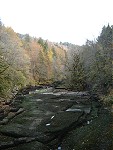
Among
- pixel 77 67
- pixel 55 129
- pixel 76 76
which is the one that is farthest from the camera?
pixel 77 67

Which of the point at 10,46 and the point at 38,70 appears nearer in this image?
the point at 10,46

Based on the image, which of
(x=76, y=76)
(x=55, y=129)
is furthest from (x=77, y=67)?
(x=55, y=129)

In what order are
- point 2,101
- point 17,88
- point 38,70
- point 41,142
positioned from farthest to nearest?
1. point 38,70
2. point 17,88
3. point 2,101
4. point 41,142

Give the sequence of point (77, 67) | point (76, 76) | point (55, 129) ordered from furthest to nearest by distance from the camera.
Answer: point (77, 67) → point (76, 76) → point (55, 129)

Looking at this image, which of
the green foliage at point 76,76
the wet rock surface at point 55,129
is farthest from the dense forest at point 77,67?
the wet rock surface at point 55,129

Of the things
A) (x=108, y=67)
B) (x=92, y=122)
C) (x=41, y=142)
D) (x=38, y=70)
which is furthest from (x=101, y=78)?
(x=38, y=70)

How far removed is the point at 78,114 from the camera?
3844 centimetres

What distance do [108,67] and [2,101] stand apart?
78.4 ft

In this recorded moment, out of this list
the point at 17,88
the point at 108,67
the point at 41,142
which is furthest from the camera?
the point at 17,88

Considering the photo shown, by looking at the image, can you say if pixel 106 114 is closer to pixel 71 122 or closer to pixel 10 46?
pixel 71 122

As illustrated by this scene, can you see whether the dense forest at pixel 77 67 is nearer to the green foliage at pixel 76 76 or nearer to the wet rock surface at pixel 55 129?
the green foliage at pixel 76 76

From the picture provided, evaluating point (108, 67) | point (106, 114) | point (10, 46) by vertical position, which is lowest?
point (106, 114)

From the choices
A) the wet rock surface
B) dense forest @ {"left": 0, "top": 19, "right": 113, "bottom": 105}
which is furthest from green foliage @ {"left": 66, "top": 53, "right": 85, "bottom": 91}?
the wet rock surface

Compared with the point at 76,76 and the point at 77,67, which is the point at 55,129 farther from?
the point at 77,67
